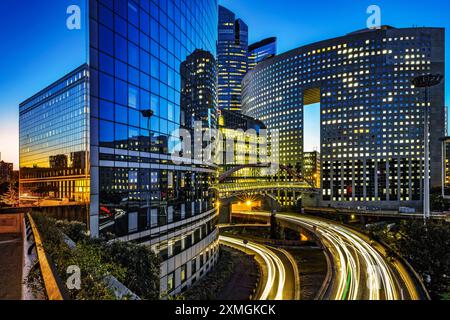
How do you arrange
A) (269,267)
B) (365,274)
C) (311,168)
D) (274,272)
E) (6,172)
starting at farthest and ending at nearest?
(311,168), (6,172), (269,267), (274,272), (365,274)

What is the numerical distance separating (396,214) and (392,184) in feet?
109

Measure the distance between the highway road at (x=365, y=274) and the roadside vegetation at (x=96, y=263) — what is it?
19.9 metres

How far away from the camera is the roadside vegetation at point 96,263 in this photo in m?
6.26

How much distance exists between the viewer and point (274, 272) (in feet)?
109

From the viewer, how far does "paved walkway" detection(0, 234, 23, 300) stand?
7.96 m

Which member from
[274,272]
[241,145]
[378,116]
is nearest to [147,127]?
[274,272]

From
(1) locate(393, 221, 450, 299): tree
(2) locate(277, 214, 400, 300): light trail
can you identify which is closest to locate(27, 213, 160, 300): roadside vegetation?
(2) locate(277, 214, 400, 300): light trail

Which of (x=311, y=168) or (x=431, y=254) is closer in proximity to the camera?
(x=431, y=254)

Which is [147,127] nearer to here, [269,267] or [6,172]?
[269,267]

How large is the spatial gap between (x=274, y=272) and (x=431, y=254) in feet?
57.2

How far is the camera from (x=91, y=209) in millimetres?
16141

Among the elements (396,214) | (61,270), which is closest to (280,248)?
(61,270)

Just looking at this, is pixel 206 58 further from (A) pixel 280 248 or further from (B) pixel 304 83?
(B) pixel 304 83

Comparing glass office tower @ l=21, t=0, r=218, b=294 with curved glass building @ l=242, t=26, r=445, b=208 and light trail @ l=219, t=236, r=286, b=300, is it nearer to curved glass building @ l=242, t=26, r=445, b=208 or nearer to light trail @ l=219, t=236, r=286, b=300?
light trail @ l=219, t=236, r=286, b=300
